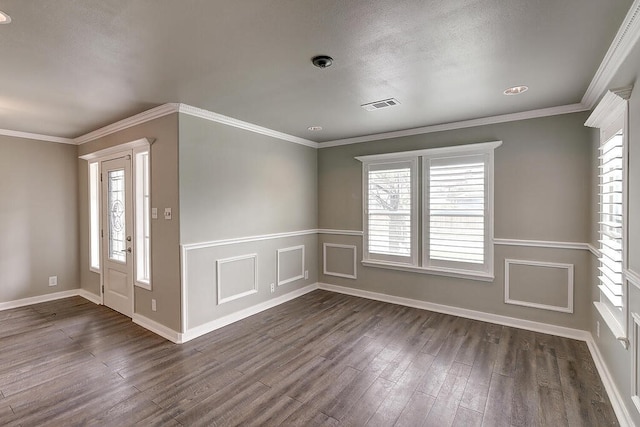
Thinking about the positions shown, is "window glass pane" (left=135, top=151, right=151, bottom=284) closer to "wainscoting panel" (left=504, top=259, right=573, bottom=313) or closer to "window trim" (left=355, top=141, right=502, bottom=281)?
"window trim" (left=355, top=141, right=502, bottom=281)

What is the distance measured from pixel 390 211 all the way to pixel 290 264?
1.77 metres

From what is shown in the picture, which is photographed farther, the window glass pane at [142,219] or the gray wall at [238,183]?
the window glass pane at [142,219]

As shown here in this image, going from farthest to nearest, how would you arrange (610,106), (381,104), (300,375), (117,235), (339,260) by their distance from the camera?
(339,260), (117,235), (381,104), (300,375), (610,106)

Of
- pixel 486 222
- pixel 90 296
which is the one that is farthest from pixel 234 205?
pixel 486 222

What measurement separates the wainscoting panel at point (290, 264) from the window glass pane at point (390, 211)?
3.85 ft

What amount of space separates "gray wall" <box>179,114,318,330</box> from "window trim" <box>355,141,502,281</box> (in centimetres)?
102

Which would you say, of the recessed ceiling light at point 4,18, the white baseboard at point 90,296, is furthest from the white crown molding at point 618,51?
the white baseboard at point 90,296

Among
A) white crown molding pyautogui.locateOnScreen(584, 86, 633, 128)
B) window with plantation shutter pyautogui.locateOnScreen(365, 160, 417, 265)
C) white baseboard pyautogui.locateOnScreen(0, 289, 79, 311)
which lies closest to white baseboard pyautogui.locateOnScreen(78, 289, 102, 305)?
white baseboard pyautogui.locateOnScreen(0, 289, 79, 311)

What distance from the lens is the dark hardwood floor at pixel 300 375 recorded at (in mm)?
2201

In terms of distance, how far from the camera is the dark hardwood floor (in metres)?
2.20

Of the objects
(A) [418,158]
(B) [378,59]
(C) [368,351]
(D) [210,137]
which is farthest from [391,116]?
(C) [368,351]

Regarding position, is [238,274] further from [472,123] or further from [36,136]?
[36,136]

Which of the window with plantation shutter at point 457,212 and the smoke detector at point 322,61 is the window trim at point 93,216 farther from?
the window with plantation shutter at point 457,212

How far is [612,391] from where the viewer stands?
2357 mm
